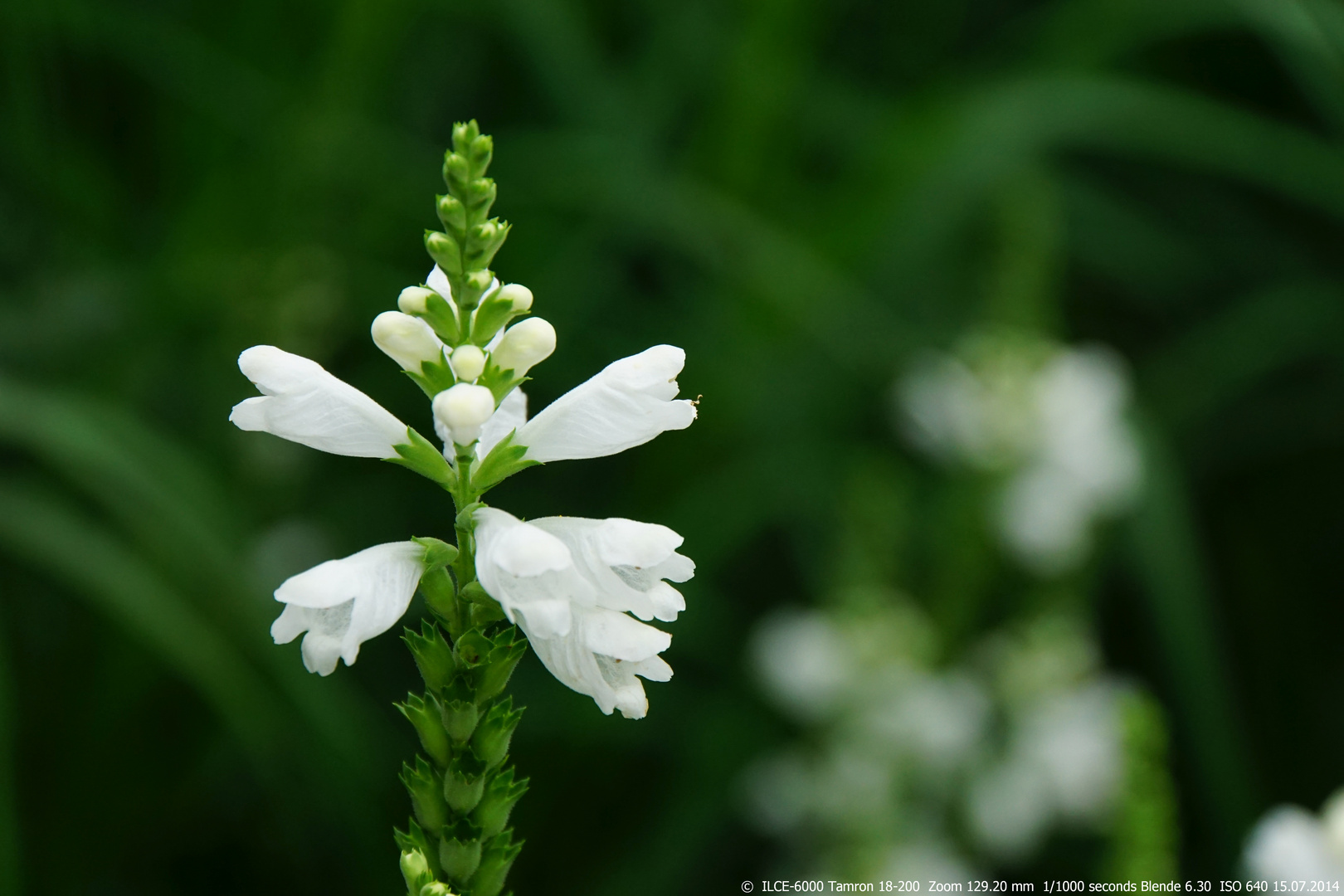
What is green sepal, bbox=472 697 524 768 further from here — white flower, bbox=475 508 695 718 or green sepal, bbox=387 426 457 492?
green sepal, bbox=387 426 457 492

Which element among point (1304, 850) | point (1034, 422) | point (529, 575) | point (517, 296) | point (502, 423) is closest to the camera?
point (529, 575)

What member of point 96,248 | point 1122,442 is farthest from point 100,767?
point 1122,442

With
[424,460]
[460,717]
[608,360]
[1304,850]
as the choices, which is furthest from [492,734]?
[608,360]

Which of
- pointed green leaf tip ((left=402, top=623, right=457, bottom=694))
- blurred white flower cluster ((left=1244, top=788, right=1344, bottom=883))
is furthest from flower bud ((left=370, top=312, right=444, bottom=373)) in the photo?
blurred white flower cluster ((left=1244, top=788, right=1344, bottom=883))

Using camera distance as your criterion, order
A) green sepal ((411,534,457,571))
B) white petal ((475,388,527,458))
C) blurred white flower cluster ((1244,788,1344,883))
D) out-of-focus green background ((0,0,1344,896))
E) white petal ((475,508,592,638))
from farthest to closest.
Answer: out-of-focus green background ((0,0,1344,896))
blurred white flower cluster ((1244,788,1344,883))
white petal ((475,388,527,458))
green sepal ((411,534,457,571))
white petal ((475,508,592,638))

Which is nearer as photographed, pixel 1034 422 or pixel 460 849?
pixel 460 849

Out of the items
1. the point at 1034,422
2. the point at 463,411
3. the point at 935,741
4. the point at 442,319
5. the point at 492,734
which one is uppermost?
the point at 1034,422

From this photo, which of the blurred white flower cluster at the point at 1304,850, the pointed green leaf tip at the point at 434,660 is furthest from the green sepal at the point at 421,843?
the blurred white flower cluster at the point at 1304,850

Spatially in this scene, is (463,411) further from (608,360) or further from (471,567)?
(608,360)
